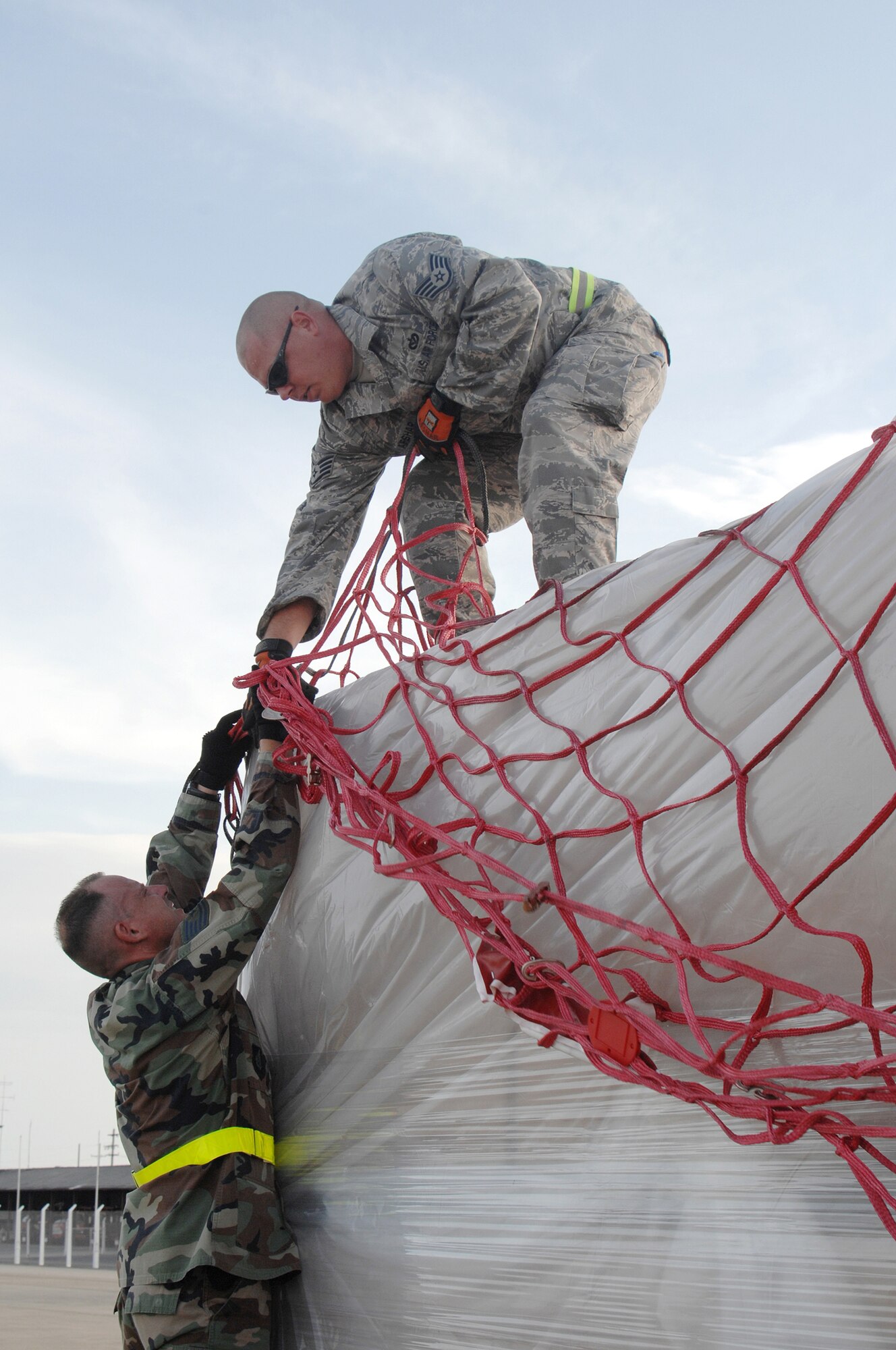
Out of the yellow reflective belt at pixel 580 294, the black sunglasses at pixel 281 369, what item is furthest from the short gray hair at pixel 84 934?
the yellow reflective belt at pixel 580 294

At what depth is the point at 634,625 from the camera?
1.50 metres

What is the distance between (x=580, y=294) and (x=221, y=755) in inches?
48.4

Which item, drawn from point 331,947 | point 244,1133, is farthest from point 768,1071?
point 244,1133

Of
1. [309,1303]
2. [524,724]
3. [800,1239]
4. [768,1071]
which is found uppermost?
[524,724]

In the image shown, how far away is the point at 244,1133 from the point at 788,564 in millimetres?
1251

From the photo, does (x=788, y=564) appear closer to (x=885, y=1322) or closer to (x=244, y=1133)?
(x=885, y=1322)

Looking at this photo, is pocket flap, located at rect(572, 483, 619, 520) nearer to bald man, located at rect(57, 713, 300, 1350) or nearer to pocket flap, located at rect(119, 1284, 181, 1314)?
bald man, located at rect(57, 713, 300, 1350)

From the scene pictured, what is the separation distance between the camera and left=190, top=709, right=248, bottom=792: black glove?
2.38m

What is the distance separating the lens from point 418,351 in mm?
2223

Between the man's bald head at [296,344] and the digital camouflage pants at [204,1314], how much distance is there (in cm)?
163

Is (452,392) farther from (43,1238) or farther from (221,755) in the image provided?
(43,1238)

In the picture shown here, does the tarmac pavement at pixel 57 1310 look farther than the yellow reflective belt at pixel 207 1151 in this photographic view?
Yes

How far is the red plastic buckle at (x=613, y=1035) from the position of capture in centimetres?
124

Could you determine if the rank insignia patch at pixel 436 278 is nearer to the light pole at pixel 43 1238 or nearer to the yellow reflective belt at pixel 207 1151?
the yellow reflective belt at pixel 207 1151
